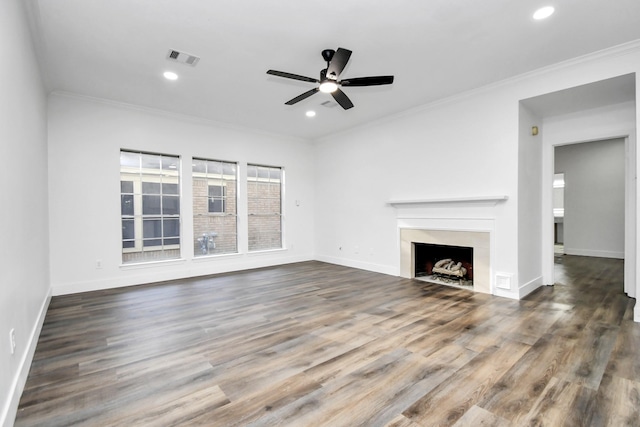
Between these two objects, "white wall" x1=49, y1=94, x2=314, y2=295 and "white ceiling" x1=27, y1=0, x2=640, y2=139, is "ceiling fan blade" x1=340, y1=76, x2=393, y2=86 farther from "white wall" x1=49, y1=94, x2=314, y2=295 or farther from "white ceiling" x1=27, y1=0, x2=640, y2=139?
"white wall" x1=49, y1=94, x2=314, y2=295

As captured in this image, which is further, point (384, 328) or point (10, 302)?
point (384, 328)

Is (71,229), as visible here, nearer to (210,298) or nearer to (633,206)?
(210,298)

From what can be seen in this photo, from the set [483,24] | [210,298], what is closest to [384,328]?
[210,298]

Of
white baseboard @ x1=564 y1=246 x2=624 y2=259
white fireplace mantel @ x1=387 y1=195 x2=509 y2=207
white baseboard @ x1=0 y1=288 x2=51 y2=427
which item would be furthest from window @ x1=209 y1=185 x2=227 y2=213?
white baseboard @ x1=564 y1=246 x2=624 y2=259

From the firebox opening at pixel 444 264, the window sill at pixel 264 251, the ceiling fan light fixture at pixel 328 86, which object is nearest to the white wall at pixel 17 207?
the ceiling fan light fixture at pixel 328 86

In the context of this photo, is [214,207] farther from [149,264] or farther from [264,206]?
[149,264]

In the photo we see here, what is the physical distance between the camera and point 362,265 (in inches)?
244

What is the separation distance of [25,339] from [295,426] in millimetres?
2213

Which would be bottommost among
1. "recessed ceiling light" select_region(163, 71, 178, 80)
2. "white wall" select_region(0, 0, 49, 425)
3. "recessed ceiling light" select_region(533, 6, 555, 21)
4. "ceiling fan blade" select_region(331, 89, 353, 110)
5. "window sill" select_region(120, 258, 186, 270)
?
"window sill" select_region(120, 258, 186, 270)

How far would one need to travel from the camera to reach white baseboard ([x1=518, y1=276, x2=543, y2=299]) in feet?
13.6

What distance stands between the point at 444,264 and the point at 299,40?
4.04m

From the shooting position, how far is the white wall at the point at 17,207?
5.86 ft

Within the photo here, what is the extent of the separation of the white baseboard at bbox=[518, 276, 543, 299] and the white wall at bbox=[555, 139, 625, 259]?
413cm

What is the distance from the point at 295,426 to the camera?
1691mm
